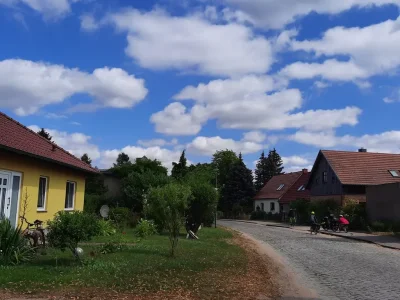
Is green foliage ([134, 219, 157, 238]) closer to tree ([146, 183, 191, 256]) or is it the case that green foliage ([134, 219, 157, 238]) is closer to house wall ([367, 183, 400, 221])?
tree ([146, 183, 191, 256])

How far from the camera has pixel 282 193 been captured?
203 feet

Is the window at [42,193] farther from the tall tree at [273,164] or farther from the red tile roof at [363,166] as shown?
the tall tree at [273,164]

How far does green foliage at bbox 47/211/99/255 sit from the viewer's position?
10.5 metres

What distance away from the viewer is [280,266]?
1406 cm

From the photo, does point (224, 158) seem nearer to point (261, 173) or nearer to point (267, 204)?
point (261, 173)

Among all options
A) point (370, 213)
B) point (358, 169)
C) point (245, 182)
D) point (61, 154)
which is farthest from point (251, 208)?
point (61, 154)

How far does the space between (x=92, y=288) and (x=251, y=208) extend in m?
64.1

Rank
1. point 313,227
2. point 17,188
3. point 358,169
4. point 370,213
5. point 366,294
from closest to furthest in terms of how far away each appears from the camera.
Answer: point 366,294
point 17,188
point 313,227
point 370,213
point 358,169

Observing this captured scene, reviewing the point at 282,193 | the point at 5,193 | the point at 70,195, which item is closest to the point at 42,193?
the point at 5,193

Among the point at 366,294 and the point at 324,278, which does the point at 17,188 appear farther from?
the point at 366,294

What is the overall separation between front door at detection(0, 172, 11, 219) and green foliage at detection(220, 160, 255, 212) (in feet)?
189

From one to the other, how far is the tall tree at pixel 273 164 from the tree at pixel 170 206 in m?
73.2

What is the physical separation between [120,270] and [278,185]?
5816 cm

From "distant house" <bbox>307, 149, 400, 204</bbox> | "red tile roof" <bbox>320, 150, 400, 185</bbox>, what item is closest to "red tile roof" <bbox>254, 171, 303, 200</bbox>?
"distant house" <bbox>307, 149, 400, 204</bbox>
